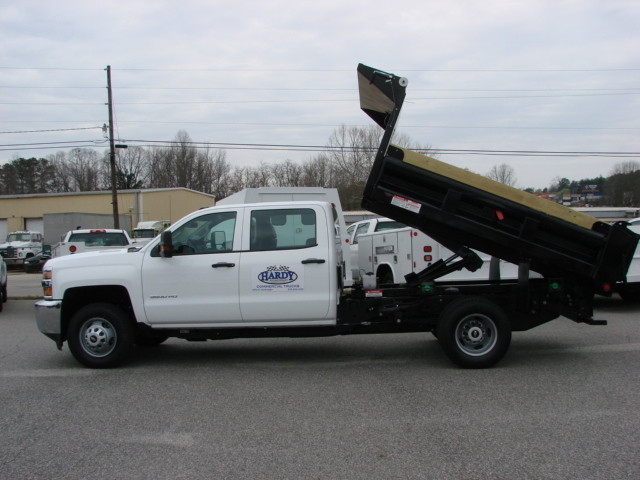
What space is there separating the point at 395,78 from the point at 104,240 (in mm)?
12561

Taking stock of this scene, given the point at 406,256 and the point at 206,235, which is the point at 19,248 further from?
the point at 206,235

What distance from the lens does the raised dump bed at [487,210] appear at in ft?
20.7

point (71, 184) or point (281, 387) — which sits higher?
point (71, 184)

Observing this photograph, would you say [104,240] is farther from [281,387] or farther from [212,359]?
[281,387]

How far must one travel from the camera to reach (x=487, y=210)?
6.42 m

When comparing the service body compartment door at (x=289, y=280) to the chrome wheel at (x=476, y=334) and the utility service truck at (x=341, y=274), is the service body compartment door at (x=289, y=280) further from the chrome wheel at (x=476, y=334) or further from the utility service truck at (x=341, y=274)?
the chrome wheel at (x=476, y=334)

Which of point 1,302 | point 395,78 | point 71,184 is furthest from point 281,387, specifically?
point 71,184

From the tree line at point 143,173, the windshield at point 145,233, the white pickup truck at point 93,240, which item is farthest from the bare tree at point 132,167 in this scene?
the white pickup truck at point 93,240

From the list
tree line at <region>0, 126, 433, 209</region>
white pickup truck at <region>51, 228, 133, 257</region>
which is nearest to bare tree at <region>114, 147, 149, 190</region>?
tree line at <region>0, 126, 433, 209</region>

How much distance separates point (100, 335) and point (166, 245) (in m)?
1.44

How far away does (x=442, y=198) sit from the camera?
6.42m

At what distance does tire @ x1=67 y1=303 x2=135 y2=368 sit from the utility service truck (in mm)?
12

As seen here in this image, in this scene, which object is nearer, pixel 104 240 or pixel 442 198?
pixel 442 198

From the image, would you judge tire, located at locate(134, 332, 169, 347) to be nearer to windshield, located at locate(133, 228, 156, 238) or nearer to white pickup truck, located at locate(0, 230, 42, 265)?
white pickup truck, located at locate(0, 230, 42, 265)
